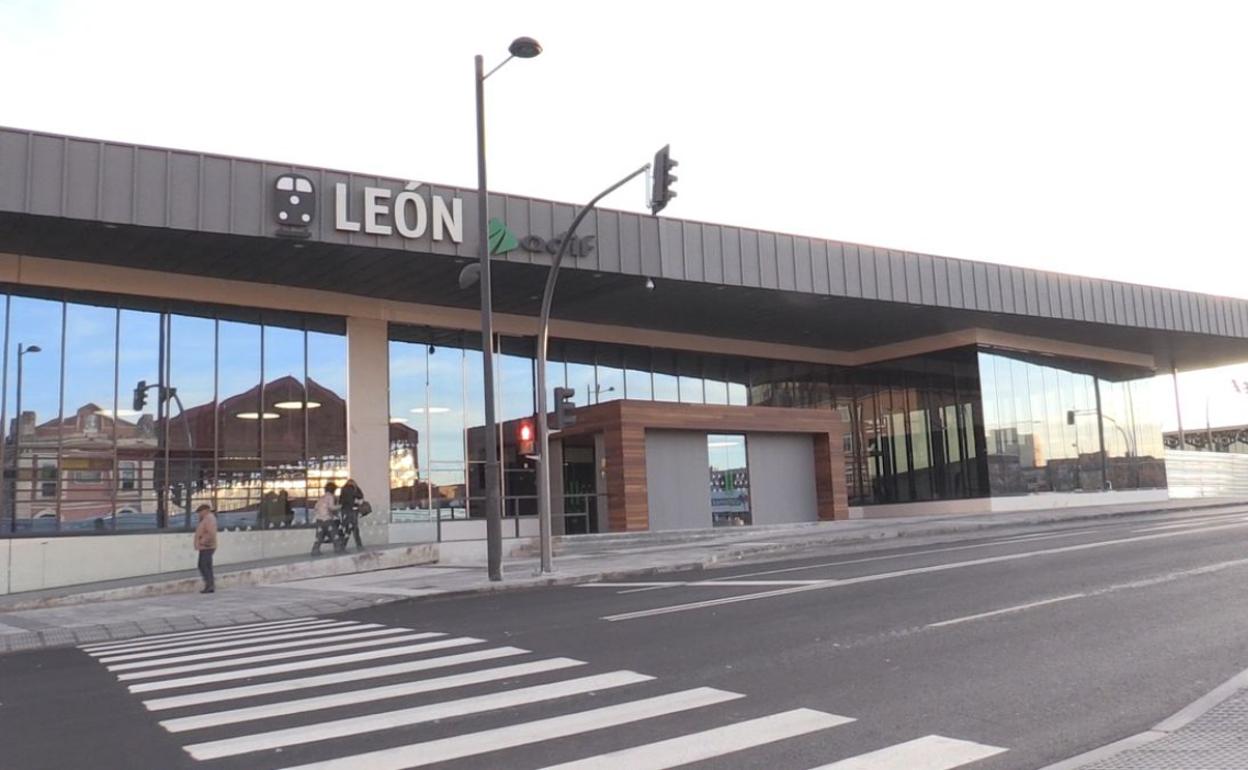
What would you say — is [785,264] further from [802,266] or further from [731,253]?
[731,253]

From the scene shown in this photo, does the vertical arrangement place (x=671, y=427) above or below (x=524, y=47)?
below

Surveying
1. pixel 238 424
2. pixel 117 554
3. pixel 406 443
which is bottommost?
pixel 117 554

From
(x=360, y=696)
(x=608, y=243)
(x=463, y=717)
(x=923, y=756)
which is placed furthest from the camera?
(x=608, y=243)

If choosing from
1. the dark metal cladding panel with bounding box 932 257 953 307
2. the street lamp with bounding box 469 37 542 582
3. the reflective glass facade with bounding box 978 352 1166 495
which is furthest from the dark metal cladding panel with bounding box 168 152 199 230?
the reflective glass facade with bounding box 978 352 1166 495

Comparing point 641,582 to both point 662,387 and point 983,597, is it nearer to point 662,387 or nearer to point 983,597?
point 983,597

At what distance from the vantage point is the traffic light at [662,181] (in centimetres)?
1616

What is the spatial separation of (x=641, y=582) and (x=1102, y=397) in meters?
29.9

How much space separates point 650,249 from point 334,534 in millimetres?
10165

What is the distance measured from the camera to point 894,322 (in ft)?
108

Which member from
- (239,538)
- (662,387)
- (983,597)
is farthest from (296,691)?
(662,387)

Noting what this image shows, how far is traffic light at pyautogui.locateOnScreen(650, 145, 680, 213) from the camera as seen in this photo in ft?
53.0

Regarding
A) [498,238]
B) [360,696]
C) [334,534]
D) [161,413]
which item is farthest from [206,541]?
[360,696]

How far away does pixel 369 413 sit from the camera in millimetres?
25734

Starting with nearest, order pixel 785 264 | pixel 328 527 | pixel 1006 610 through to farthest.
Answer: pixel 1006 610, pixel 328 527, pixel 785 264
